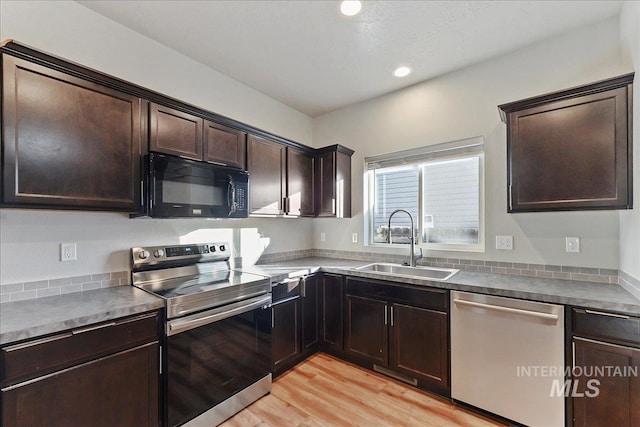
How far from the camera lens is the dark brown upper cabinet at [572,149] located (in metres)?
1.75

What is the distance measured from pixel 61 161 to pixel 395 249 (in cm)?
285

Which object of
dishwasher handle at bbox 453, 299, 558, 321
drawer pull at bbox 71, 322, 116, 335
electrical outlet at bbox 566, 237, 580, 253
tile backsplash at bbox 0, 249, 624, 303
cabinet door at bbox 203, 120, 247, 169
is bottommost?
dishwasher handle at bbox 453, 299, 558, 321

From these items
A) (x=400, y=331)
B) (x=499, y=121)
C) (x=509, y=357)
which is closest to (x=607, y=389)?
(x=509, y=357)

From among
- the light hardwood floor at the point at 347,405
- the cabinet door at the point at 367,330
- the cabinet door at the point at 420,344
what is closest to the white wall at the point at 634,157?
the cabinet door at the point at 420,344

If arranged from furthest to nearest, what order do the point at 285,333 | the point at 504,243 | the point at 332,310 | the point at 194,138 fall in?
the point at 332,310
the point at 285,333
the point at 504,243
the point at 194,138

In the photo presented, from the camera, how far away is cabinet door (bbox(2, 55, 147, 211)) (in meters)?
1.42

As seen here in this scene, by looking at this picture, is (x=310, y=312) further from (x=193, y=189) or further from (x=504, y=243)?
(x=504, y=243)

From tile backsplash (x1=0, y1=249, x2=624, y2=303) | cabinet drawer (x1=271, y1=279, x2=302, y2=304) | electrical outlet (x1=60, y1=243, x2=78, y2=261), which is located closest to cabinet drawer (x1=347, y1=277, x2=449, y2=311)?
cabinet drawer (x1=271, y1=279, x2=302, y2=304)

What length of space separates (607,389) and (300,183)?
9.17 ft

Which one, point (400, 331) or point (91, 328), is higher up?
point (91, 328)

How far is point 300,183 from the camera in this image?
10.5 feet

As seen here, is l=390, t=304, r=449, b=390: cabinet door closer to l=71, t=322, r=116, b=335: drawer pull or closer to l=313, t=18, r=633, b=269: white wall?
l=313, t=18, r=633, b=269: white wall

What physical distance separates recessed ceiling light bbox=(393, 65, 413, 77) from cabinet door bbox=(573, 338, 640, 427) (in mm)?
2464

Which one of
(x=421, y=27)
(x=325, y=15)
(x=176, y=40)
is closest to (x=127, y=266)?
(x=176, y=40)
